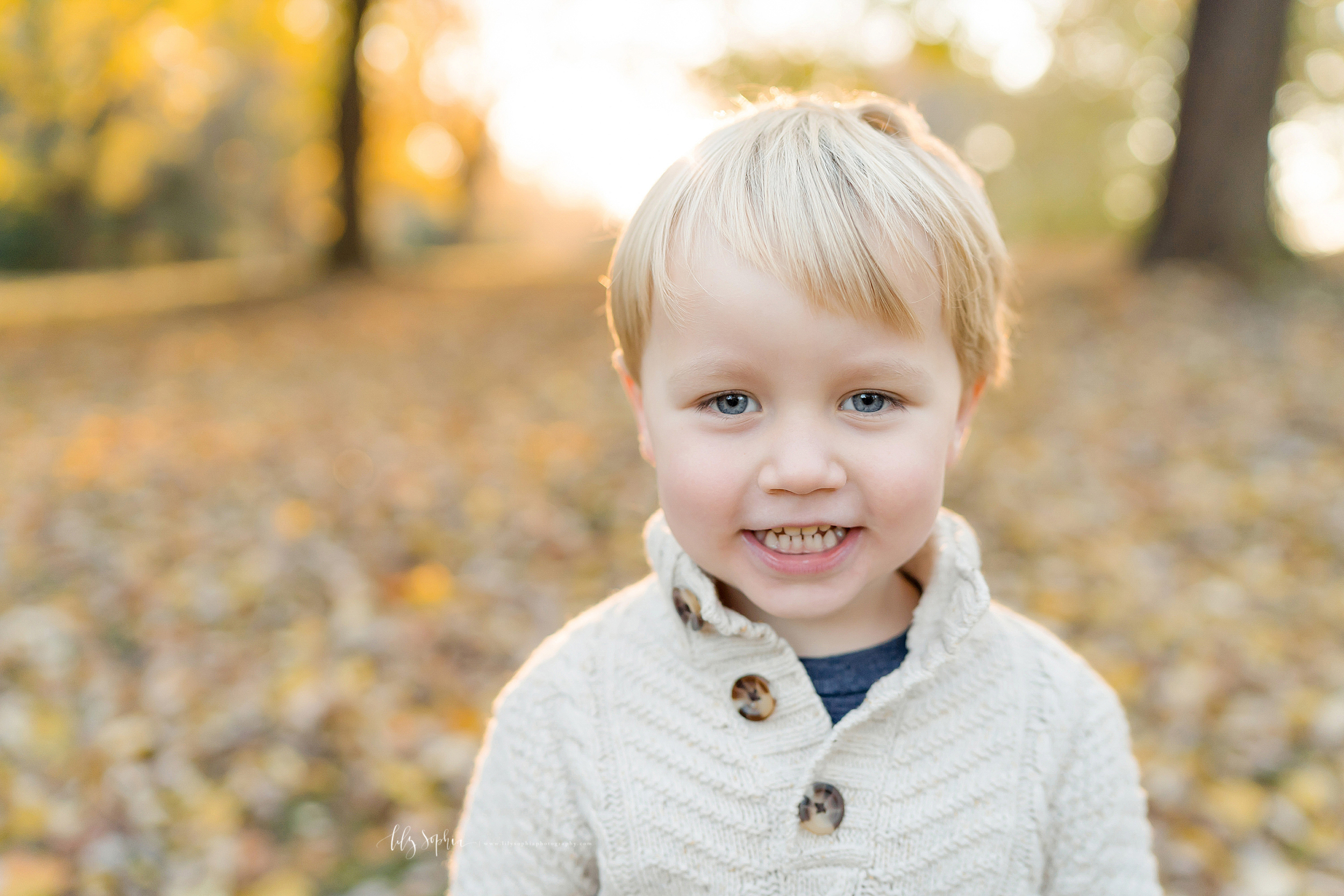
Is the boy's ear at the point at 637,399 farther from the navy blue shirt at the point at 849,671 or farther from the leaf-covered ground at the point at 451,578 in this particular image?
the leaf-covered ground at the point at 451,578

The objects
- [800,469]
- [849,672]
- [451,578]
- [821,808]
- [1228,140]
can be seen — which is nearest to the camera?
[800,469]

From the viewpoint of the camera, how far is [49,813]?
278cm

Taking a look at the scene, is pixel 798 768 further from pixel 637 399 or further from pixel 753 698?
pixel 637 399

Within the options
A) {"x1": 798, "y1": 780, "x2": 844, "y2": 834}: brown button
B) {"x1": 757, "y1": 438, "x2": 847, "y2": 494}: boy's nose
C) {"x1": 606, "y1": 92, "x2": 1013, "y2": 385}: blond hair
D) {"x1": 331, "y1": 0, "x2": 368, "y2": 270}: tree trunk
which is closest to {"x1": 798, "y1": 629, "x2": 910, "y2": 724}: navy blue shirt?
{"x1": 798, "y1": 780, "x2": 844, "y2": 834}: brown button

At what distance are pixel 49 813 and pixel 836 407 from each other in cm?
269

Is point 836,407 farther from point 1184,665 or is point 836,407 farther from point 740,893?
point 1184,665

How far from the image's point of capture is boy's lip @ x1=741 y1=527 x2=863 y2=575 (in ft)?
4.40

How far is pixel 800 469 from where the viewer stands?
49.7 inches

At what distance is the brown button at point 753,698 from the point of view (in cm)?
141

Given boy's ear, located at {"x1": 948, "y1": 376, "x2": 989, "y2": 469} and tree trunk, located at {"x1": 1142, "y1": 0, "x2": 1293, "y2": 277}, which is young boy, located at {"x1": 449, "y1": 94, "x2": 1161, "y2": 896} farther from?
tree trunk, located at {"x1": 1142, "y1": 0, "x2": 1293, "y2": 277}

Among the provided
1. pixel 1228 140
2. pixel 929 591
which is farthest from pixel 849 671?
pixel 1228 140

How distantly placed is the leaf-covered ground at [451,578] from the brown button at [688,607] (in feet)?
5.31

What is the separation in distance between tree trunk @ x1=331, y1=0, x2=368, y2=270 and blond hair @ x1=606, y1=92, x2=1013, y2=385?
12.6 meters

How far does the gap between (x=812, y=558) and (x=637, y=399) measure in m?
0.41
